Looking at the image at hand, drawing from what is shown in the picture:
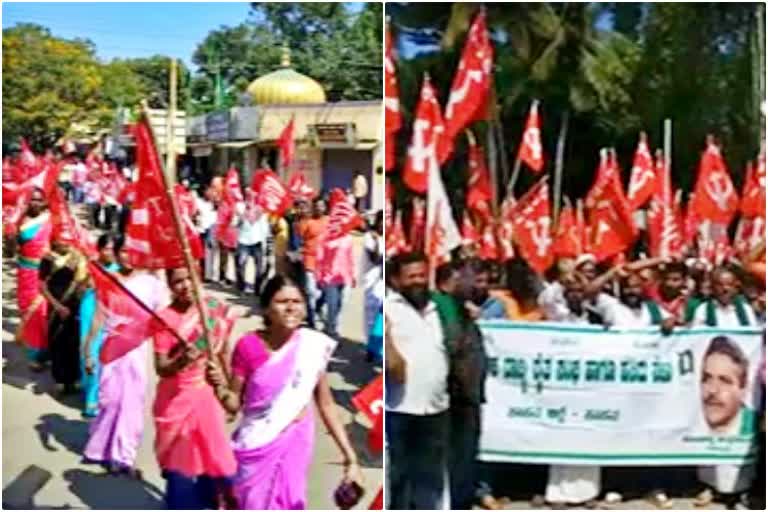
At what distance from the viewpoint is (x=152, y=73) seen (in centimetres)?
399

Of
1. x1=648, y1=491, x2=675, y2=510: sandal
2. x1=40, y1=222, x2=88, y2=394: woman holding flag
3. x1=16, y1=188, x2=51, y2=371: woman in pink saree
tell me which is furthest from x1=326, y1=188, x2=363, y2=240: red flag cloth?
x1=648, y1=491, x2=675, y2=510: sandal

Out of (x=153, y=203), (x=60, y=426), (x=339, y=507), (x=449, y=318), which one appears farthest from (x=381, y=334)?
(x=60, y=426)

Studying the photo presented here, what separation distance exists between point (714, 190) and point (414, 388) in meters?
1.19

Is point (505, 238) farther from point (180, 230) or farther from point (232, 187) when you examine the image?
point (180, 230)

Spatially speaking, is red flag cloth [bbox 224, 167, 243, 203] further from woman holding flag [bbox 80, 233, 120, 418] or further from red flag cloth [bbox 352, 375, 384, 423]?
red flag cloth [bbox 352, 375, 384, 423]

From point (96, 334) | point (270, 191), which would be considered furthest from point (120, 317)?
point (270, 191)

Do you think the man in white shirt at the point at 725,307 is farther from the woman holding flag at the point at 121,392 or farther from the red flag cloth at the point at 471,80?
the woman holding flag at the point at 121,392

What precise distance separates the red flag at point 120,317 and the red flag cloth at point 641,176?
1.59 metres

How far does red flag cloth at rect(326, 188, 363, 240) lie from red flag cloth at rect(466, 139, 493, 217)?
0.37 meters

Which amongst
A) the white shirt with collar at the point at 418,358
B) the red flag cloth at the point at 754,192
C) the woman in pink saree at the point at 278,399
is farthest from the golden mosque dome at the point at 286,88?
the red flag cloth at the point at 754,192

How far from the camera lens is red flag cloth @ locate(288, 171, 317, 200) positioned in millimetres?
4023

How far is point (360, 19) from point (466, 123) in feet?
Result: 1.57

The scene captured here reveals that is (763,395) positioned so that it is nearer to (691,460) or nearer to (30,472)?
(691,460)

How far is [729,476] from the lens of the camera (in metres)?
Result: 4.18
